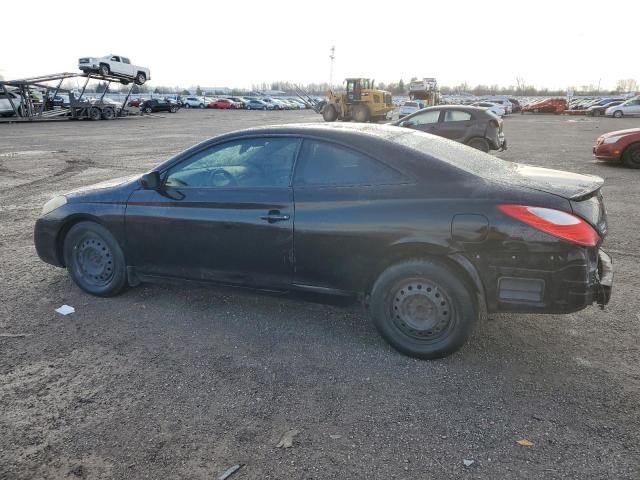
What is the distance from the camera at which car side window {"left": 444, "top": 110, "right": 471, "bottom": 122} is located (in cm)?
1316

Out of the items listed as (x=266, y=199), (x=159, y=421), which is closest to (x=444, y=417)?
(x=159, y=421)

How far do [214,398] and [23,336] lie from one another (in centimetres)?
183

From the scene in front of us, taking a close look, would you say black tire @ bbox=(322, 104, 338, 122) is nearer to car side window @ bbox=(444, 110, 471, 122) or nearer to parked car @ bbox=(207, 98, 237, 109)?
car side window @ bbox=(444, 110, 471, 122)

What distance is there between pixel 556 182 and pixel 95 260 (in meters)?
3.83

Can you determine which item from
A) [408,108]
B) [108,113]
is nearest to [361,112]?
[408,108]

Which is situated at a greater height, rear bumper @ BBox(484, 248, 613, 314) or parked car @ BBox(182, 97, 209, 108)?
parked car @ BBox(182, 97, 209, 108)

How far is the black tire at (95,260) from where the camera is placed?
4301 millimetres

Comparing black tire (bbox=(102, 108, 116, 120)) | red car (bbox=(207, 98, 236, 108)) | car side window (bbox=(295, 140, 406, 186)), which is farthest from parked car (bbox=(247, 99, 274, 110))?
car side window (bbox=(295, 140, 406, 186))

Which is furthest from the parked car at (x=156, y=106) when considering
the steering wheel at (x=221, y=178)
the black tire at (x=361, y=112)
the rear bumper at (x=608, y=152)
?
the steering wheel at (x=221, y=178)

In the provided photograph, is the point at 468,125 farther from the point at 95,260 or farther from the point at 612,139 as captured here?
the point at 95,260

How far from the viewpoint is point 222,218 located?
148 inches

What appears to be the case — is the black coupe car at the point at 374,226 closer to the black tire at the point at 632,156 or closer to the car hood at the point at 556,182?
the car hood at the point at 556,182

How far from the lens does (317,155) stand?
3.61 meters

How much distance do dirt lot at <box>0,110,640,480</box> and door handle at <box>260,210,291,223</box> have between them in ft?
2.62
